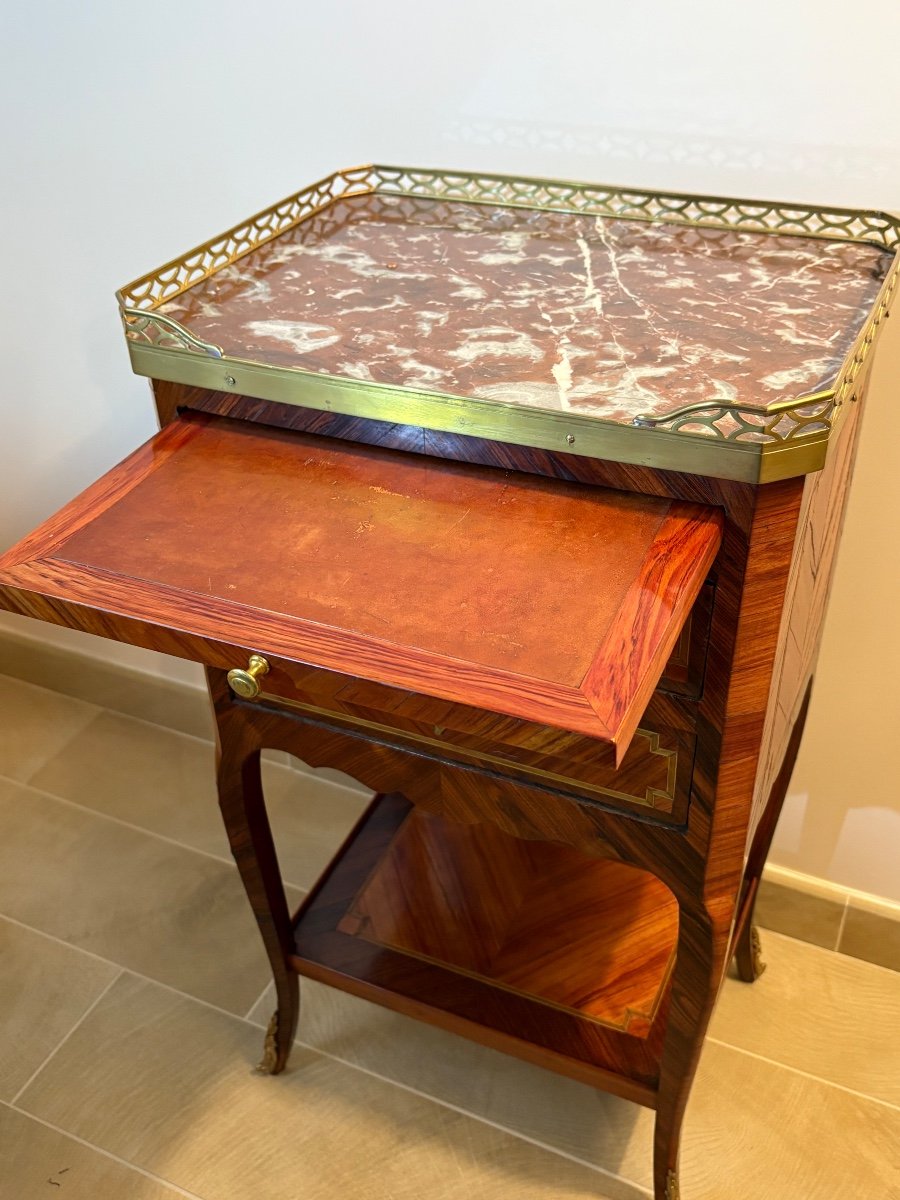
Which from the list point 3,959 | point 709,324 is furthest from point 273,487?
point 3,959

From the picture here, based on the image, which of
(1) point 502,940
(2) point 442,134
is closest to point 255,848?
(1) point 502,940

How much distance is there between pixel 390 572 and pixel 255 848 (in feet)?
1.72

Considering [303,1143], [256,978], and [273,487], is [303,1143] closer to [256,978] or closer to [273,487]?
[256,978]

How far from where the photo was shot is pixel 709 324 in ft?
2.79

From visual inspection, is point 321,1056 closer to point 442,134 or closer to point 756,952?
point 756,952

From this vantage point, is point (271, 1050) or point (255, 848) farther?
point (271, 1050)

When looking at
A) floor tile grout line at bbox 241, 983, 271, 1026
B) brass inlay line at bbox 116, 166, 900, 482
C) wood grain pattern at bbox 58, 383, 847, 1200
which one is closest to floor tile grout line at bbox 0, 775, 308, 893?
floor tile grout line at bbox 241, 983, 271, 1026

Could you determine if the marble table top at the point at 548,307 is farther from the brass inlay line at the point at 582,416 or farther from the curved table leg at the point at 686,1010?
the curved table leg at the point at 686,1010

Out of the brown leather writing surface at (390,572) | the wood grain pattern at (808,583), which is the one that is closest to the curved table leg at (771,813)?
the wood grain pattern at (808,583)

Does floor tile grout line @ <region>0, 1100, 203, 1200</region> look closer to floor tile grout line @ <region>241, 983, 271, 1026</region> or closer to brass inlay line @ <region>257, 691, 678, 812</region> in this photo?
floor tile grout line @ <region>241, 983, 271, 1026</region>

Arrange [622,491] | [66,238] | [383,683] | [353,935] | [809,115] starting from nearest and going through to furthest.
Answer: [383,683] → [622,491] → [809,115] → [353,935] → [66,238]

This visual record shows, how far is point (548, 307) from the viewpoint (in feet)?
2.93

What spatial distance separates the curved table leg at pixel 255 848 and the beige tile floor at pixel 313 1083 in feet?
0.43

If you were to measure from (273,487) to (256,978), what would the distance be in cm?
94
